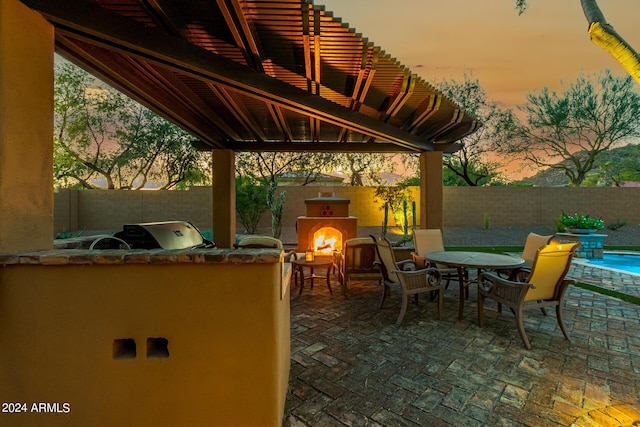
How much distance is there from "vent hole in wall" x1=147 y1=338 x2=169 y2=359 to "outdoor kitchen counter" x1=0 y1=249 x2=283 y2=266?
527 mm

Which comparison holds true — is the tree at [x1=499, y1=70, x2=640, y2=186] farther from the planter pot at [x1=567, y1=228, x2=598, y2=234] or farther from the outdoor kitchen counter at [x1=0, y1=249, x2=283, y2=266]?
the outdoor kitchen counter at [x1=0, y1=249, x2=283, y2=266]

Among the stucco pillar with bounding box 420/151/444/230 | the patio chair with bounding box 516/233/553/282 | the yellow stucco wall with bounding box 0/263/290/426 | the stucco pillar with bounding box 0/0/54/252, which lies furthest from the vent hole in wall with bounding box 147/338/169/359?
the stucco pillar with bounding box 420/151/444/230

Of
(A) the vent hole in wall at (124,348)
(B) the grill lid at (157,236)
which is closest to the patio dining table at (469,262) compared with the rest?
(A) the vent hole in wall at (124,348)

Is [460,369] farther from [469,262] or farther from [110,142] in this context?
[110,142]

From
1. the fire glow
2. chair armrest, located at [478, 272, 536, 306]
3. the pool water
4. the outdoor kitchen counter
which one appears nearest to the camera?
the outdoor kitchen counter

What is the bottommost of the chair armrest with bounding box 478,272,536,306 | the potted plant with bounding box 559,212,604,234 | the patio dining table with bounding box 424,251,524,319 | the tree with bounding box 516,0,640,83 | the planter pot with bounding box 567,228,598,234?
the chair armrest with bounding box 478,272,536,306

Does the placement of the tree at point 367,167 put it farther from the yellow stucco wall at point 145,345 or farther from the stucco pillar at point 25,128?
the yellow stucco wall at point 145,345

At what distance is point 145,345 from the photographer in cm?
186

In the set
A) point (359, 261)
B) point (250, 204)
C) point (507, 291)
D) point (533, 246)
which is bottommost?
point (507, 291)

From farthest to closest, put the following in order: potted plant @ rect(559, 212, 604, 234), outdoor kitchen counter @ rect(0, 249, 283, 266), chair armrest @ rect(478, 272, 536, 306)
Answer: potted plant @ rect(559, 212, 604, 234), chair armrest @ rect(478, 272, 536, 306), outdoor kitchen counter @ rect(0, 249, 283, 266)

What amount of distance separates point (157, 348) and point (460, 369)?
8.22 ft

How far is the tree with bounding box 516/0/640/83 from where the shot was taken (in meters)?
3.60

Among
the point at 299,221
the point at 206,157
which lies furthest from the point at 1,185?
the point at 206,157

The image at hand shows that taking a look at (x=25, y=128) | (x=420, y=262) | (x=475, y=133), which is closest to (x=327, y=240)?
(x=420, y=262)
